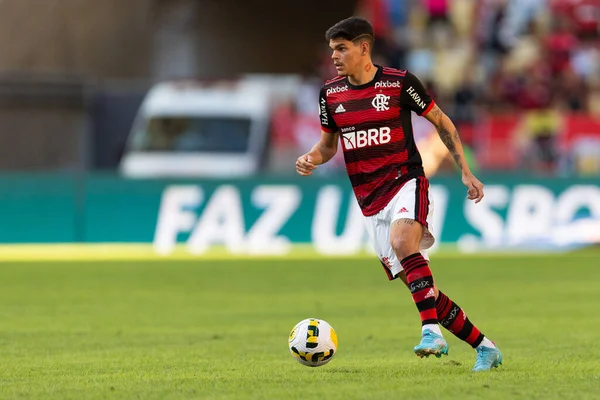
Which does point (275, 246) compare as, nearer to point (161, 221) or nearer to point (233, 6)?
point (161, 221)

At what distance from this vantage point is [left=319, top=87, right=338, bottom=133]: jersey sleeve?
8.81m

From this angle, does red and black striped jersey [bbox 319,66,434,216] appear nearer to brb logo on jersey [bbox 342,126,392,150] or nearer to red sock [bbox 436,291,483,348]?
brb logo on jersey [bbox 342,126,392,150]

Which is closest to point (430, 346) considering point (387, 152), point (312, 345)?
point (312, 345)

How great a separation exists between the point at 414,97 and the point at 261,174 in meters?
14.4

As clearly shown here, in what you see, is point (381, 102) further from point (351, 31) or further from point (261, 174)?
point (261, 174)

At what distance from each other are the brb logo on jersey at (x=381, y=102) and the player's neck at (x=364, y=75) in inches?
5.3

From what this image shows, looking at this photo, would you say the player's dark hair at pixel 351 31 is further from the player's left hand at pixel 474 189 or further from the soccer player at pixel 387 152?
the player's left hand at pixel 474 189

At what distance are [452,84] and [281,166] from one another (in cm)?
485

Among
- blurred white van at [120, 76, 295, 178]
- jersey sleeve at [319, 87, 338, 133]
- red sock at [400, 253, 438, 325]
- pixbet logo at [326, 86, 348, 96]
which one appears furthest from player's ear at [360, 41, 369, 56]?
blurred white van at [120, 76, 295, 178]

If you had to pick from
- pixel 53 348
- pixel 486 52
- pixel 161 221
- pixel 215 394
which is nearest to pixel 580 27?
pixel 486 52

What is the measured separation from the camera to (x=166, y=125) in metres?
25.5

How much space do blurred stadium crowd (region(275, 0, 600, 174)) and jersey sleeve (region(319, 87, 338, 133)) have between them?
15310mm

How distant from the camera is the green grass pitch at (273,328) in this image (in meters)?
7.85

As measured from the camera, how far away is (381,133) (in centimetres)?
859
